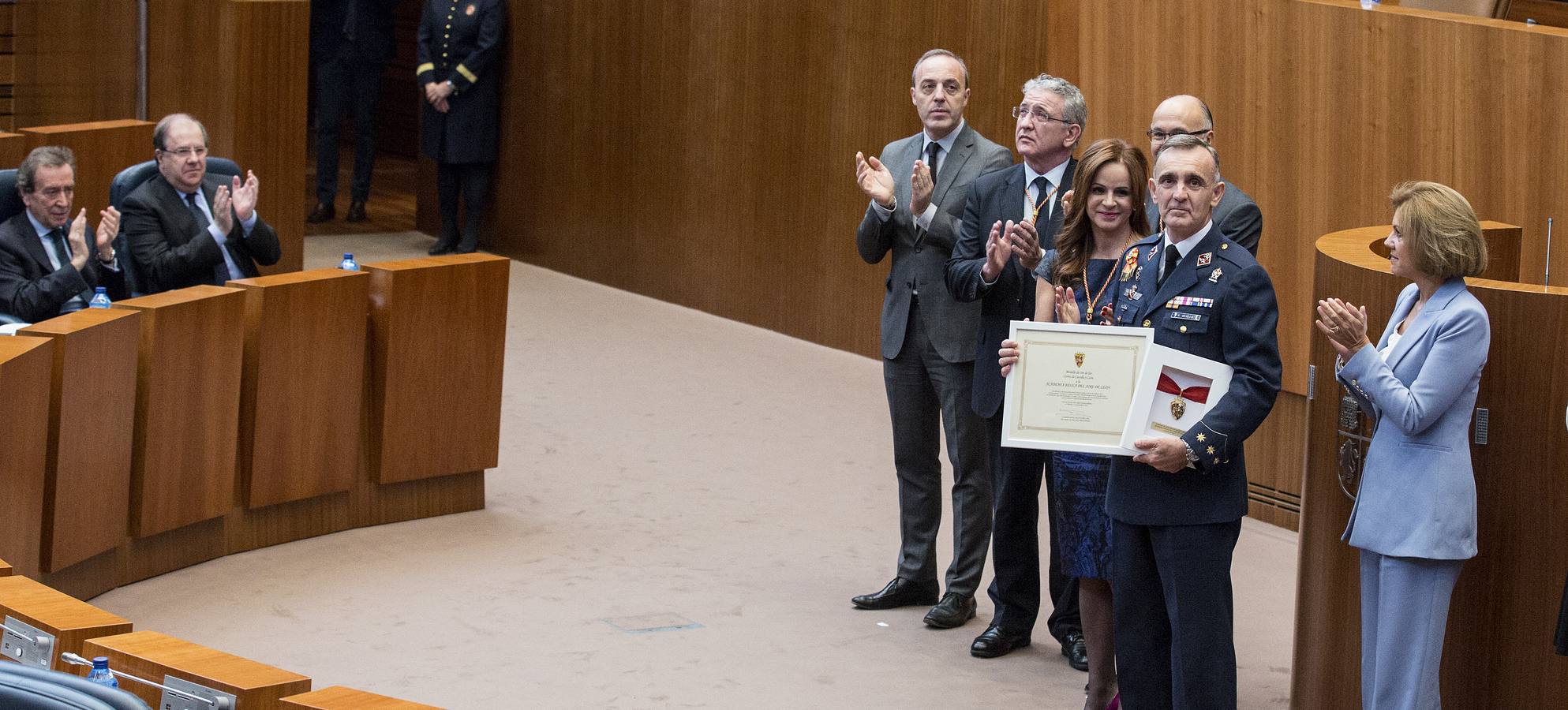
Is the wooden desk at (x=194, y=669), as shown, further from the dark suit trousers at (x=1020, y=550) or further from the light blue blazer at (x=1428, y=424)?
the dark suit trousers at (x=1020, y=550)

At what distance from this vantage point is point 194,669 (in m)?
2.34

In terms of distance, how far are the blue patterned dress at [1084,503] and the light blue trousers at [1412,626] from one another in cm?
58

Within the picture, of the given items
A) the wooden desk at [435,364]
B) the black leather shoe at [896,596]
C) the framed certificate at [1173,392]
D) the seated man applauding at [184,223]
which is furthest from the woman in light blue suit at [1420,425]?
the seated man applauding at [184,223]

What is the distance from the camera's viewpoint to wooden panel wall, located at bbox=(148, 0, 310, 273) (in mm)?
8094

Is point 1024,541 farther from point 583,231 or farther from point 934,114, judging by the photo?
point 583,231

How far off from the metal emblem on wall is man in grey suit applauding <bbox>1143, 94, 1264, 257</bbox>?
50cm

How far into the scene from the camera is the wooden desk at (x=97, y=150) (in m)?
7.09

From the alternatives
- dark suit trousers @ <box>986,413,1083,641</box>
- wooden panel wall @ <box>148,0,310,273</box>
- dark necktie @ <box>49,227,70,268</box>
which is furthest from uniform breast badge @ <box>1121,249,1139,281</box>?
wooden panel wall @ <box>148,0,310,273</box>

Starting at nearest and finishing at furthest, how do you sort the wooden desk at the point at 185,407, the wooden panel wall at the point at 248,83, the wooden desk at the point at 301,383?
the wooden desk at the point at 185,407
the wooden desk at the point at 301,383
the wooden panel wall at the point at 248,83

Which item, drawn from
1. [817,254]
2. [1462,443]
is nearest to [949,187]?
[1462,443]

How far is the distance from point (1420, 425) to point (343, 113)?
8519mm

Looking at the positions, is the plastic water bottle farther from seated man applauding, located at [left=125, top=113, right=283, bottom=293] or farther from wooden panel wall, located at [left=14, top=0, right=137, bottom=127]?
wooden panel wall, located at [left=14, top=0, right=137, bottom=127]

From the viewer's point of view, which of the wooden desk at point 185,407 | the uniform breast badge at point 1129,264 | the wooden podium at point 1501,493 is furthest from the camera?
the wooden desk at point 185,407

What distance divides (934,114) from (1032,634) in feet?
4.32
